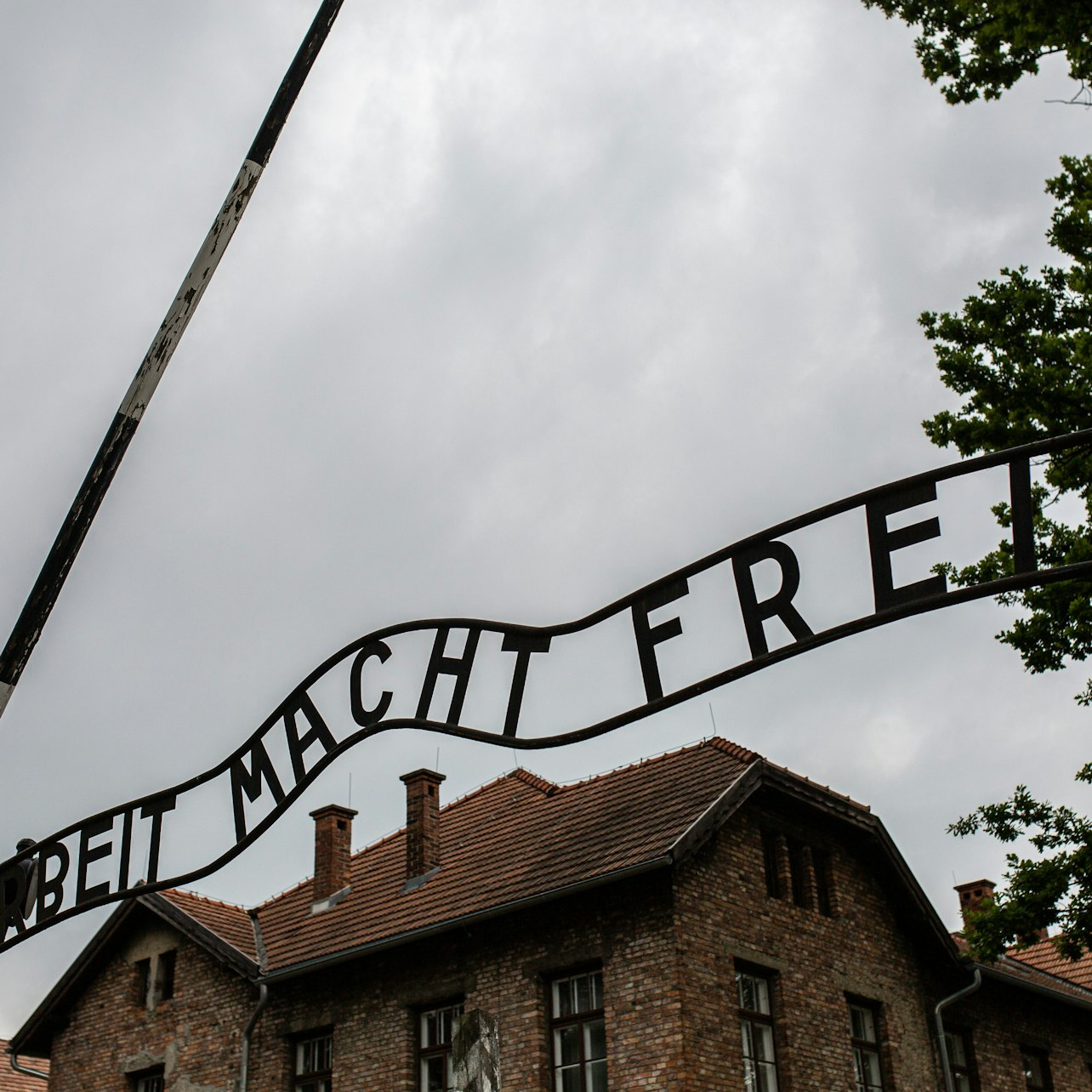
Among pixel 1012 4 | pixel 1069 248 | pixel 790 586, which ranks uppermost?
pixel 1012 4

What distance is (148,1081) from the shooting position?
19781mm

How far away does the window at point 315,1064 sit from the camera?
1772 centimetres

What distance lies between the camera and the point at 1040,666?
11.6m

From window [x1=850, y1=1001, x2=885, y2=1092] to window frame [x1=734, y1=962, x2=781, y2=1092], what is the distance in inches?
64.6

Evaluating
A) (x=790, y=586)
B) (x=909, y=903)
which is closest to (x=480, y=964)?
(x=909, y=903)

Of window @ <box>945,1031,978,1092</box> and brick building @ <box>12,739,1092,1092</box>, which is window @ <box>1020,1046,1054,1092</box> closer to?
brick building @ <box>12,739,1092,1092</box>

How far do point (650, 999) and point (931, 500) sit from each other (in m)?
12.7

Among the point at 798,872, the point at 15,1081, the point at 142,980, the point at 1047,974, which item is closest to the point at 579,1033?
the point at 798,872

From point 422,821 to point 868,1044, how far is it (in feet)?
24.3

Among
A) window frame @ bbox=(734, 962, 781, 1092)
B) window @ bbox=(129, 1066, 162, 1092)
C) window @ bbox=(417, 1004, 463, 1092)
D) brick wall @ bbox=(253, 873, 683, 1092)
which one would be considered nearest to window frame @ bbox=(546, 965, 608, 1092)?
brick wall @ bbox=(253, 873, 683, 1092)

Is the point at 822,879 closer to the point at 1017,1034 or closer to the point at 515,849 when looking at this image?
the point at 515,849

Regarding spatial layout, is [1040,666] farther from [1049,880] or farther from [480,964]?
[480,964]

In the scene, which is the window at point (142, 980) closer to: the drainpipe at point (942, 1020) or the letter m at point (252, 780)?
the drainpipe at point (942, 1020)

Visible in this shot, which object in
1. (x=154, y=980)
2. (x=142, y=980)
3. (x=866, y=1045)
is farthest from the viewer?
(x=142, y=980)
